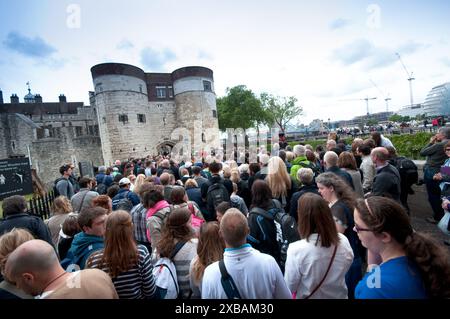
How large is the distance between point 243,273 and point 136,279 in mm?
1004

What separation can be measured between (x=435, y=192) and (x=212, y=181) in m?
4.47

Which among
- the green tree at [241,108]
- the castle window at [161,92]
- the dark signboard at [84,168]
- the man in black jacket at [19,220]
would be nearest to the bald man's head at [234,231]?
the man in black jacket at [19,220]

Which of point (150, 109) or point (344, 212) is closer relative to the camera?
point (344, 212)

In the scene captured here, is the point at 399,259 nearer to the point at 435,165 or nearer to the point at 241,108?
the point at 435,165

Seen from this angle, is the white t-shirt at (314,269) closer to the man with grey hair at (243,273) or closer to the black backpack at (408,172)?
the man with grey hair at (243,273)

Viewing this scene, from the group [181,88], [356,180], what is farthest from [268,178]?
[181,88]

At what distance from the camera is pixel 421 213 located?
211 inches

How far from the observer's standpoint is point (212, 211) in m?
4.46

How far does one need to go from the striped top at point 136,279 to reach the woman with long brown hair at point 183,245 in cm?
27

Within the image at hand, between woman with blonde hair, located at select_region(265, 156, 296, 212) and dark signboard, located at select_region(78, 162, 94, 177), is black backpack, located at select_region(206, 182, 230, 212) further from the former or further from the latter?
dark signboard, located at select_region(78, 162, 94, 177)

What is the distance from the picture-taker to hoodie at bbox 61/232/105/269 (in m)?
2.36

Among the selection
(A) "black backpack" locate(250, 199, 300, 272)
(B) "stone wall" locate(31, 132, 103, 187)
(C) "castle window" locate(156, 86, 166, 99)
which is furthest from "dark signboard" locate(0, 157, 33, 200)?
(C) "castle window" locate(156, 86, 166, 99)

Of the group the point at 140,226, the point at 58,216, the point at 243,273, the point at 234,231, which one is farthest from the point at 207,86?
the point at 243,273

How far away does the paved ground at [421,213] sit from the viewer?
4413 millimetres
